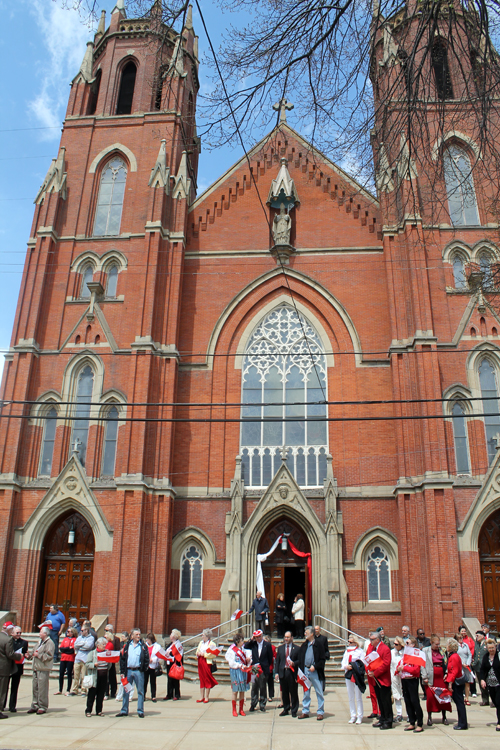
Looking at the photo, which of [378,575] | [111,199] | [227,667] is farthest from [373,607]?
[111,199]

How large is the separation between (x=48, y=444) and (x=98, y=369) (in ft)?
9.75

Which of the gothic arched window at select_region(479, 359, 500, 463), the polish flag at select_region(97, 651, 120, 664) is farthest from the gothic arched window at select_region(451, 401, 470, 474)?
the polish flag at select_region(97, 651, 120, 664)

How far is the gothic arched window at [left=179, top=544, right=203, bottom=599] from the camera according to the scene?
65.5 ft

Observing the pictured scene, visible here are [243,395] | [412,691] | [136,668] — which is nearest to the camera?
[412,691]

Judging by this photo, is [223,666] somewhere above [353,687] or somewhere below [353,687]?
below

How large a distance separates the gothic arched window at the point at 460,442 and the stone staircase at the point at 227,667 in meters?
6.32

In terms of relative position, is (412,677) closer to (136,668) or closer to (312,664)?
(312,664)

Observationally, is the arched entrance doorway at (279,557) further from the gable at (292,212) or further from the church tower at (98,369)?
the gable at (292,212)

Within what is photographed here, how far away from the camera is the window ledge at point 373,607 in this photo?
1895 cm

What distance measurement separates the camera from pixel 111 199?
977 inches

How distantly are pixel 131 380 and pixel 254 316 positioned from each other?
5267 mm

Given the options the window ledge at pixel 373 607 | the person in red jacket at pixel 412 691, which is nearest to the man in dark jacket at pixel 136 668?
the person in red jacket at pixel 412 691

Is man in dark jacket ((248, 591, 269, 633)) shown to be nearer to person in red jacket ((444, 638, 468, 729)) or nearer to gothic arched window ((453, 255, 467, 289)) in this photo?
person in red jacket ((444, 638, 468, 729))

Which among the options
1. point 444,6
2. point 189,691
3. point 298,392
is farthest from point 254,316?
point 444,6
